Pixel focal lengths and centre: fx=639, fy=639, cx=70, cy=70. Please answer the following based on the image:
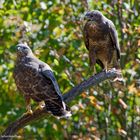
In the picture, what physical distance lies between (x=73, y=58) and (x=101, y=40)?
4.67ft

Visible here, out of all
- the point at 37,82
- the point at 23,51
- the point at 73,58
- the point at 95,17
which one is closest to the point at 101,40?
the point at 95,17

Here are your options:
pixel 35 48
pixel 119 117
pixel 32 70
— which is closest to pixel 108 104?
pixel 119 117

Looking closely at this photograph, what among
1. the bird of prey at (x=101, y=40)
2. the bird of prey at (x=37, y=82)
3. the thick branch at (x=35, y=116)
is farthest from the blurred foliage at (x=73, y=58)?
the thick branch at (x=35, y=116)

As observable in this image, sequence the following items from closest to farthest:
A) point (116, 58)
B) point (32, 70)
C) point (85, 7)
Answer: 1. point (32, 70)
2. point (116, 58)
3. point (85, 7)

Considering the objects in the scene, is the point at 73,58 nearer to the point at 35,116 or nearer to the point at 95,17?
the point at 95,17

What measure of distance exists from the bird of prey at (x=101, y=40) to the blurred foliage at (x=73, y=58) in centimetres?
72

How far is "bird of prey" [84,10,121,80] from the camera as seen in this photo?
5434 mm

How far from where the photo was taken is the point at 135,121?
7410 millimetres

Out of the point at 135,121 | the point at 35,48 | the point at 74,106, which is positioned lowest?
the point at 135,121

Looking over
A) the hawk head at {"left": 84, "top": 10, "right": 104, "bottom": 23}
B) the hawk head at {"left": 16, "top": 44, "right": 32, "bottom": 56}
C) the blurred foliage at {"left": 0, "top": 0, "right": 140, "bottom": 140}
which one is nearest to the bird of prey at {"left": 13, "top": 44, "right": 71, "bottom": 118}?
the hawk head at {"left": 16, "top": 44, "right": 32, "bottom": 56}

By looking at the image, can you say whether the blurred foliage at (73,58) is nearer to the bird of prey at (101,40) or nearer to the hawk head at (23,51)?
the bird of prey at (101,40)

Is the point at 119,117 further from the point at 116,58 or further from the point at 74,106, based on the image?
the point at 116,58

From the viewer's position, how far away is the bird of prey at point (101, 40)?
5434mm

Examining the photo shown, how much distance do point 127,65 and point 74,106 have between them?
0.74 metres
